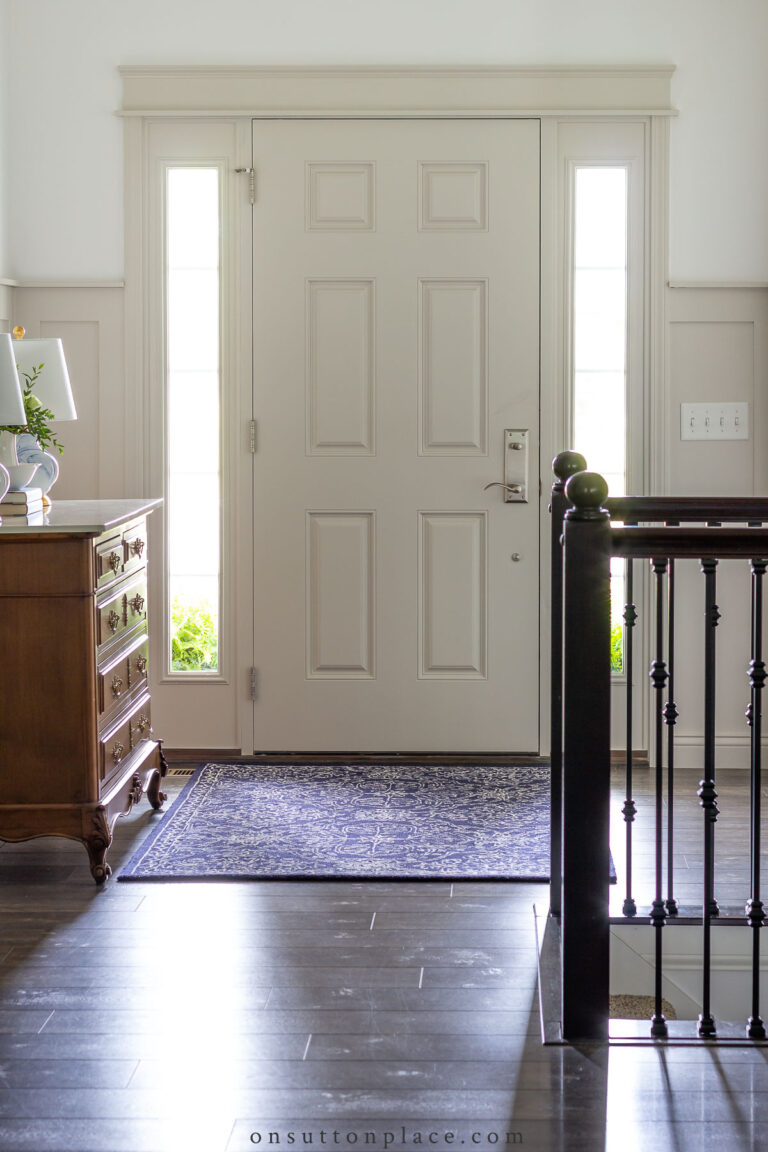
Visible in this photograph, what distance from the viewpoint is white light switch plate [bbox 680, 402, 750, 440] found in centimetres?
443

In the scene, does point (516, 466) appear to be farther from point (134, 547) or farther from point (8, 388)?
point (8, 388)

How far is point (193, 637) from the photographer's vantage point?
455 centimetres

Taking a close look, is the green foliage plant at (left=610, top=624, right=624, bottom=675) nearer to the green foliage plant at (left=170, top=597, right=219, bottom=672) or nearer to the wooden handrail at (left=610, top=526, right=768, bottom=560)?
the green foliage plant at (left=170, top=597, right=219, bottom=672)

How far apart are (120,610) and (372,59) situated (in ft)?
7.54

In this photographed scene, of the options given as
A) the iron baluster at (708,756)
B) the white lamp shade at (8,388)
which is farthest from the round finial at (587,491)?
the white lamp shade at (8,388)

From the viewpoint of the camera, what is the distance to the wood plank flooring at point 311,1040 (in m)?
1.98

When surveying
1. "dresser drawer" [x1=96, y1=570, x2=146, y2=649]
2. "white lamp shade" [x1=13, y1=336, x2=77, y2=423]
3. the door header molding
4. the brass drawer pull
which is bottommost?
the brass drawer pull

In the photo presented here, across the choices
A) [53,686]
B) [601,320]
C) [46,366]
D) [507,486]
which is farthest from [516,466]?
[53,686]

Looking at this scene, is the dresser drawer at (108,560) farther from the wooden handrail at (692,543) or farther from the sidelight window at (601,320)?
the sidelight window at (601,320)

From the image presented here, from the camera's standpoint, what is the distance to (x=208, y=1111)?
203 cm

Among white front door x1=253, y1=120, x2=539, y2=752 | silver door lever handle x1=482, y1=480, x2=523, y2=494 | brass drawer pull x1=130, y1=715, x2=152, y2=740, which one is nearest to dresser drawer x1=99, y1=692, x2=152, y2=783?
brass drawer pull x1=130, y1=715, x2=152, y2=740

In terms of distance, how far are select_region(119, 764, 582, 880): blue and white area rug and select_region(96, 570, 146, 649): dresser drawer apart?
2.06 ft

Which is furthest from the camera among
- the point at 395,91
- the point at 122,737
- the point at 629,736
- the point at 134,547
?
the point at 395,91

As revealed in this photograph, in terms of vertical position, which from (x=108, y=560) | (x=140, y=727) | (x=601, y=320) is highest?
(x=601, y=320)
